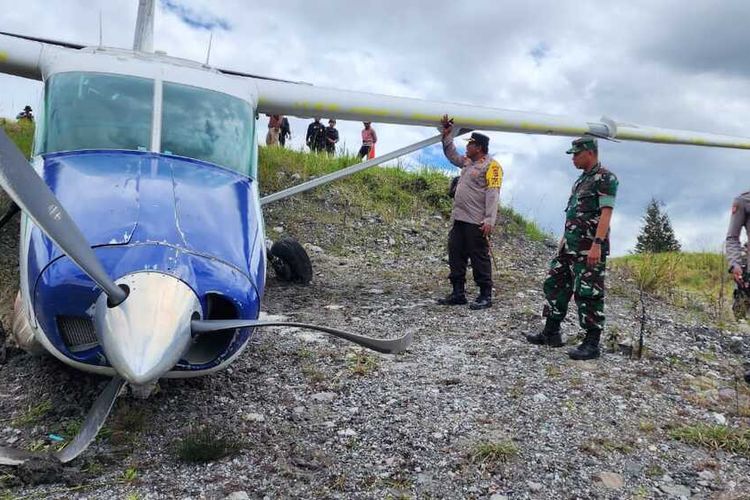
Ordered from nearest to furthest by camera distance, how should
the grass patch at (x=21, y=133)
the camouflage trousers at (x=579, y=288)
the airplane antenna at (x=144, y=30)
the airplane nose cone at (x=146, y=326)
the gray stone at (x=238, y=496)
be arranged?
the airplane nose cone at (x=146, y=326), the gray stone at (x=238, y=496), the camouflage trousers at (x=579, y=288), the airplane antenna at (x=144, y=30), the grass patch at (x=21, y=133)

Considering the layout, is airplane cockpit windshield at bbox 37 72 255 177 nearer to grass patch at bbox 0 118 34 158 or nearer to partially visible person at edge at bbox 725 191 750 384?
partially visible person at edge at bbox 725 191 750 384

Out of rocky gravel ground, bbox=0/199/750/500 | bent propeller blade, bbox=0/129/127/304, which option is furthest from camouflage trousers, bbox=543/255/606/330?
bent propeller blade, bbox=0/129/127/304

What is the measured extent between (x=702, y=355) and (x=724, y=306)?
2.88m

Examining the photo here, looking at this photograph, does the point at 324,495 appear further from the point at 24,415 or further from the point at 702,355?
the point at 702,355

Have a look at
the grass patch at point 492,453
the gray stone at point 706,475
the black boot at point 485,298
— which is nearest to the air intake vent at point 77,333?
the grass patch at point 492,453

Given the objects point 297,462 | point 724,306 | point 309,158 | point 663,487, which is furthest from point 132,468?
point 309,158

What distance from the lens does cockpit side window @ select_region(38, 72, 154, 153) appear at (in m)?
4.58

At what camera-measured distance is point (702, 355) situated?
5715 millimetres

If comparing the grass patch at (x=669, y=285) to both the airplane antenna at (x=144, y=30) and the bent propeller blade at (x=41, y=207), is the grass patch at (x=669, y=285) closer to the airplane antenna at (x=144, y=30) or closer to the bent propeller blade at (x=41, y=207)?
the bent propeller blade at (x=41, y=207)

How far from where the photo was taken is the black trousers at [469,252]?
269 inches

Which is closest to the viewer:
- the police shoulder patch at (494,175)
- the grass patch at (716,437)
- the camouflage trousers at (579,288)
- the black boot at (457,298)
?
the grass patch at (716,437)

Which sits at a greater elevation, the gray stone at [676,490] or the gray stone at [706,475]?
the gray stone at [706,475]

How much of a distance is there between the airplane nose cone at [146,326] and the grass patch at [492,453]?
5.59 ft

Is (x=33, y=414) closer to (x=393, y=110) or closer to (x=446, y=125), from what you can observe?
(x=393, y=110)
